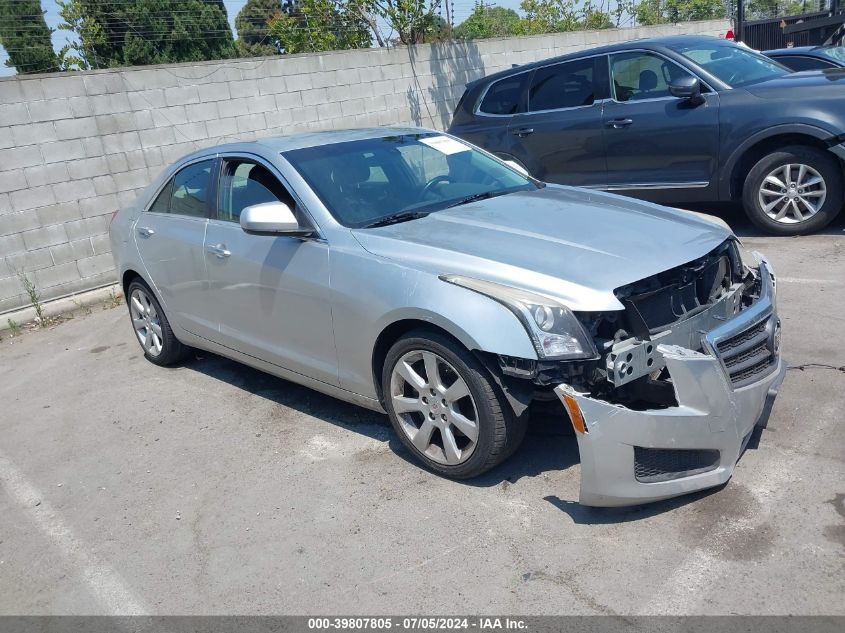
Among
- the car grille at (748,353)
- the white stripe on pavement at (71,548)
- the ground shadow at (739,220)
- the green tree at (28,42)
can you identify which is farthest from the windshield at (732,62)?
the green tree at (28,42)

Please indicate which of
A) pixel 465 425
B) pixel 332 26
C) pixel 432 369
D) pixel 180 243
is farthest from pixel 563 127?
pixel 332 26

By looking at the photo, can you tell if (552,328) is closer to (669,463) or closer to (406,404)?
(669,463)

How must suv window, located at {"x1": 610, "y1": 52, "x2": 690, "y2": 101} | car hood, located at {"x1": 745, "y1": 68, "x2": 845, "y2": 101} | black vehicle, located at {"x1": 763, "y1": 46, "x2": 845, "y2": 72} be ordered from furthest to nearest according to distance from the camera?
black vehicle, located at {"x1": 763, "y1": 46, "x2": 845, "y2": 72} → suv window, located at {"x1": 610, "y1": 52, "x2": 690, "y2": 101} → car hood, located at {"x1": 745, "y1": 68, "x2": 845, "y2": 101}

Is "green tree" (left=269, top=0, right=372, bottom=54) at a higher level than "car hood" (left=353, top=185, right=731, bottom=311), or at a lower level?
higher

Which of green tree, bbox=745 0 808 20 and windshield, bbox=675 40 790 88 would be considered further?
green tree, bbox=745 0 808 20

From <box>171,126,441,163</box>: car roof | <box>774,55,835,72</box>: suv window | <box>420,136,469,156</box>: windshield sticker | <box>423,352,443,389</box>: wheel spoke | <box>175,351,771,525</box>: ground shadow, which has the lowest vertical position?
<box>175,351,771,525</box>: ground shadow

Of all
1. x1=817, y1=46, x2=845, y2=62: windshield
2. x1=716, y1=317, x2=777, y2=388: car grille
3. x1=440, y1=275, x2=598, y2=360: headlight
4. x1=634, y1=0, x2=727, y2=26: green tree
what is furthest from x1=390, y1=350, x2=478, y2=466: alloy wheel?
x1=634, y1=0, x2=727, y2=26: green tree

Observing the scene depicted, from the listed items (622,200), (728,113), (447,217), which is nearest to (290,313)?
(447,217)

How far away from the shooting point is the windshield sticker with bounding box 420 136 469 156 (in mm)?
5469

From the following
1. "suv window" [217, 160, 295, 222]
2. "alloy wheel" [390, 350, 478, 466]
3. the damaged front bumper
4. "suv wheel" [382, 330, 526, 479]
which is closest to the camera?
the damaged front bumper

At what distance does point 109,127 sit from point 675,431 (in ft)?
25.0

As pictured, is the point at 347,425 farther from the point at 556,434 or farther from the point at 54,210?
the point at 54,210

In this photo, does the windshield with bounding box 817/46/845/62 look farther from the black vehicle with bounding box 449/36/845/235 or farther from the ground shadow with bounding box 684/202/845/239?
the ground shadow with bounding box 684/202/845/239

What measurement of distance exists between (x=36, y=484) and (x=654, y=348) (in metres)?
3.58
